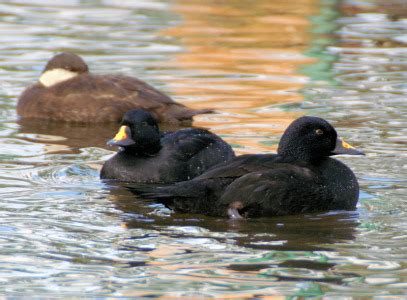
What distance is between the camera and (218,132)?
1110 cm

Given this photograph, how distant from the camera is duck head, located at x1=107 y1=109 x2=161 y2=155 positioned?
9234 millimetres

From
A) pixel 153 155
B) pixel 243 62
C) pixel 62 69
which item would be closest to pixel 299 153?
pixel 153 155

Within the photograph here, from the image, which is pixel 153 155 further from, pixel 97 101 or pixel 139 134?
pixel 97 101

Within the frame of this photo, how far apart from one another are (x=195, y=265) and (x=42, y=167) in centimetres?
321

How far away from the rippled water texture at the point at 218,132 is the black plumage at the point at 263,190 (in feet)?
0.33

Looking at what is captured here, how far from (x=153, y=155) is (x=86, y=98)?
112 inches

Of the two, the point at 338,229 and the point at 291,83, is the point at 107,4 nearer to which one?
the point at 291,83

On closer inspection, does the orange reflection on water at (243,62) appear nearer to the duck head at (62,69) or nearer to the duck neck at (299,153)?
the duck head at (62,69)

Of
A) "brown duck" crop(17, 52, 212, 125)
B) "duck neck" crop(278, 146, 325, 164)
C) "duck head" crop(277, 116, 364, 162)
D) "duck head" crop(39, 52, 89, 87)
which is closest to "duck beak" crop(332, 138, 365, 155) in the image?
"duck head" crop(277, 116, 364, 162)

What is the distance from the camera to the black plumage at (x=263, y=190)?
7871 mm

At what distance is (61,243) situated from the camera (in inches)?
283

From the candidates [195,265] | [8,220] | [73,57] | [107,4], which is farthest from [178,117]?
[107,4]

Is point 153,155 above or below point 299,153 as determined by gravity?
below

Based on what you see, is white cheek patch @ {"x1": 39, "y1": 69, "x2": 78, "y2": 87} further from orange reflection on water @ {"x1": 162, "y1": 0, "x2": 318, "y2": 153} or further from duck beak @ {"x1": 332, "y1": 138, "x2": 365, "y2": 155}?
duck beak @ {"x1": 332, "y1": 138, "x2": 365, "y2": 155}
